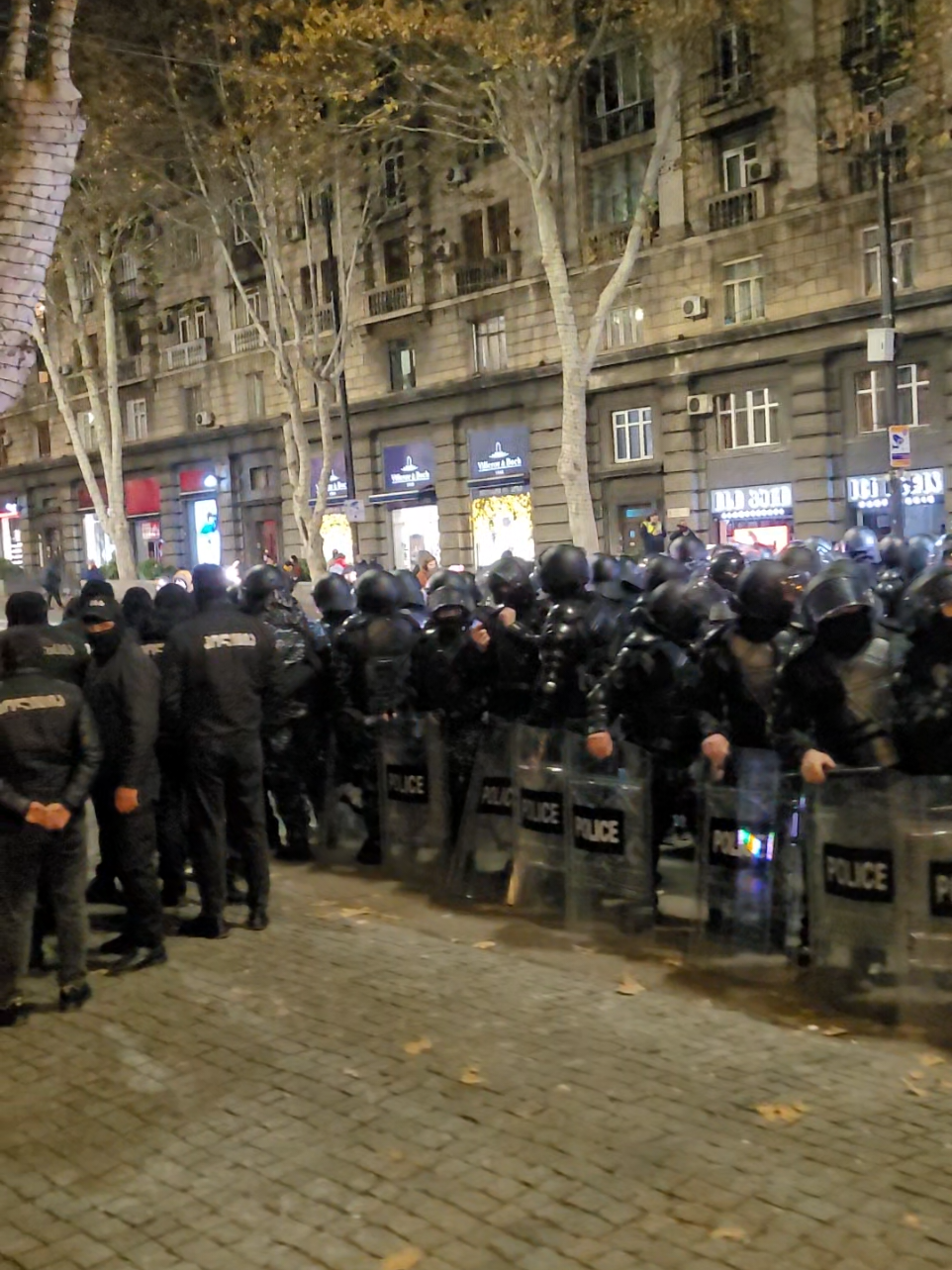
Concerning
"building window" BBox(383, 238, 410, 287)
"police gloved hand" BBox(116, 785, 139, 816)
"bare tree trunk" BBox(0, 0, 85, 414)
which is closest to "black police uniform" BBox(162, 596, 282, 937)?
"police gloved hand" BBox(116, 785, 139, 816)

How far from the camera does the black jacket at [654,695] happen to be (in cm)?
680

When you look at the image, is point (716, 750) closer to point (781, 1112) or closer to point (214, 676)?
point (781, 1112)

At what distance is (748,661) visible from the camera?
6.39m

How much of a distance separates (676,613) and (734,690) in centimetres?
64

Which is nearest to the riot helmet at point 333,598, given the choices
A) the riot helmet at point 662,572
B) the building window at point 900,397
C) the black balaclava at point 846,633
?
the riot helmet at point 662,572

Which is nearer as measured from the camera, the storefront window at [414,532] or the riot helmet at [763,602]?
the riot helmet at [763,602]

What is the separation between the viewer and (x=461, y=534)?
33.1 meters

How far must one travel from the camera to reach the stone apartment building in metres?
24.6

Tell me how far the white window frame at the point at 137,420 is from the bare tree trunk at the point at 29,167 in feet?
114

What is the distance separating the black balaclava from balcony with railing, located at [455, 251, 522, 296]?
2620 centimetres

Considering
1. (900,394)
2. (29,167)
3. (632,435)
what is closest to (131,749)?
(29,167)

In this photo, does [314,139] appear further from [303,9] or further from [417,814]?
[417,814]

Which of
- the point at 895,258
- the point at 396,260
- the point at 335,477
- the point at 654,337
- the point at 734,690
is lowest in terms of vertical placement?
the point at 734,690

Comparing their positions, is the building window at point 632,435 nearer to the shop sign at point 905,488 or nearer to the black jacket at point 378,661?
the shop sign at point 905,488
